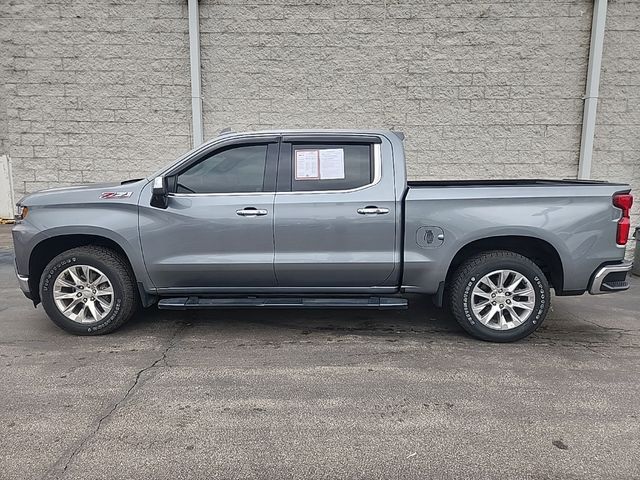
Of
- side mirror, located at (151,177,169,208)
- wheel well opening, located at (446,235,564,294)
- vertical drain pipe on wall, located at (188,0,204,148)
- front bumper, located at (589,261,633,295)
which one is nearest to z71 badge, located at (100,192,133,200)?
side mirror, located at (151,177,169,208)

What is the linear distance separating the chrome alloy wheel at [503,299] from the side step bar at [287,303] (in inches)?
27.3

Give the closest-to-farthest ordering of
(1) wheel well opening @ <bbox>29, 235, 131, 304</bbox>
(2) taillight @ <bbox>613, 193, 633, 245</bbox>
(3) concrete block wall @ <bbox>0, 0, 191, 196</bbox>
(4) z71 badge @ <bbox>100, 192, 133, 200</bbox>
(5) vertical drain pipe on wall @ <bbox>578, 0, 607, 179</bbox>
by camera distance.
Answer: (2) taillight @ <bbox>613, 193, 633, 245</bbox> → (4) z71 badge @ <bbox>100, 192, 133, 200</bbox> → (1) wheel well opening @ <bbox>29, 235, 131, 304</bbox> → (5) vertical drain pipe on wall @ <bbox>578, 0, 607, 179</bbox> → (3) concrete block wall @ <bbox>0, 0, 191, 196</bbox>

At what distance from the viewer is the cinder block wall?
29.8 feet

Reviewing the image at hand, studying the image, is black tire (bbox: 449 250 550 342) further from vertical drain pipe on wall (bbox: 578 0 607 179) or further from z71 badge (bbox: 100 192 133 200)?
vertical drain pipe on wall (bbox: 578 0 607 179)

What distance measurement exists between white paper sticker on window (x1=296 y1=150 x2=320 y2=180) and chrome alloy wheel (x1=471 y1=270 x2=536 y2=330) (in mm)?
1818

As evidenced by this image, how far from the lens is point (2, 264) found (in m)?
7.79

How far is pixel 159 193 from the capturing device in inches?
167

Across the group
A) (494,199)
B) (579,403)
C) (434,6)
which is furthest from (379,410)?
(434,6)

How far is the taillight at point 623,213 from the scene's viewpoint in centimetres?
421

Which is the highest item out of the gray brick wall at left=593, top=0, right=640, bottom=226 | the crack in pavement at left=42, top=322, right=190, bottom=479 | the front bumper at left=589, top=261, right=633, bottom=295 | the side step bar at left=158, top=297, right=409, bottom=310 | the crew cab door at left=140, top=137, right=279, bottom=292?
the gray brick wall at left=593, top=0, right=640, bottom=226

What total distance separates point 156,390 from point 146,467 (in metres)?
0.94

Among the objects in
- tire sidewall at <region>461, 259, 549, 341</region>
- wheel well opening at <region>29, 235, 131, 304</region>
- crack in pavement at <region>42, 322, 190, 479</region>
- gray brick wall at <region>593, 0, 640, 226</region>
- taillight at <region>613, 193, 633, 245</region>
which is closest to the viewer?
crack in pavement at <region>42, 322, 190, 479</region>

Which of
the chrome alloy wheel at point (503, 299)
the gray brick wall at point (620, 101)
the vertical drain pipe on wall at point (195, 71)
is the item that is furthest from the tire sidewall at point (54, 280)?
the gray brick wall at point (620, 101)

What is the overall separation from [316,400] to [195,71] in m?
7.67
